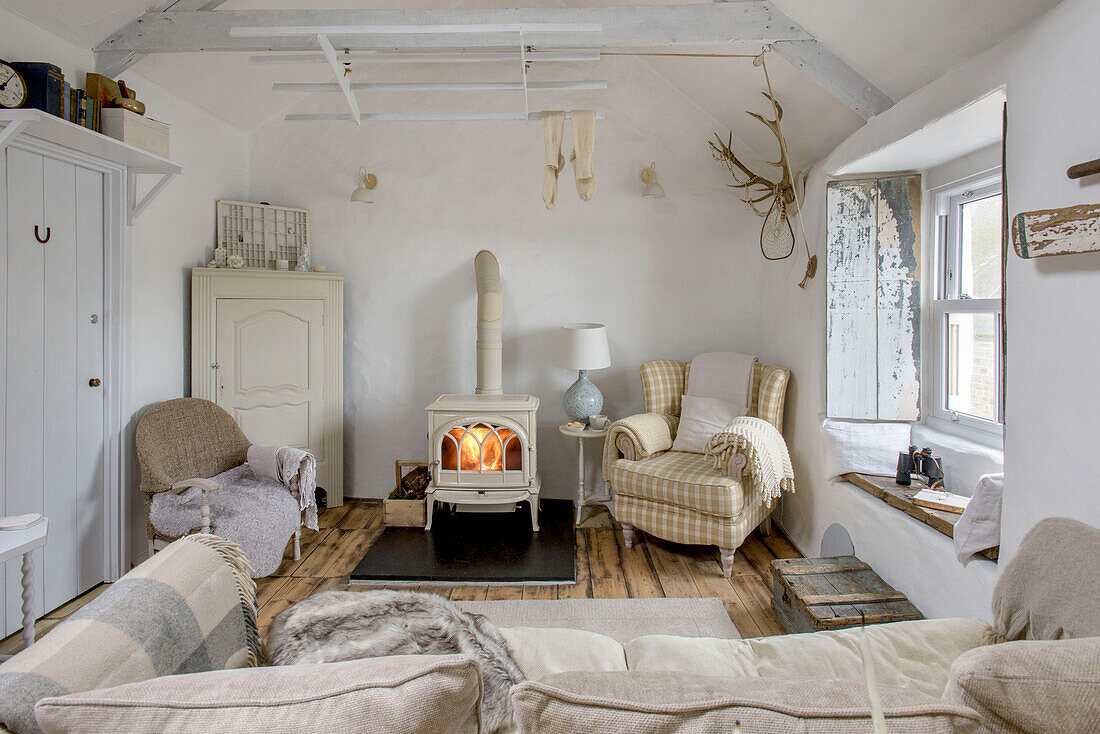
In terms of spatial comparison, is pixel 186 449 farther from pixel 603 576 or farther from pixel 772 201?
pixel 772 201

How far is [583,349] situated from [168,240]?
Result: 237cm

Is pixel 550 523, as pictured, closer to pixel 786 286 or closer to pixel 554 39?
pixel 786 286

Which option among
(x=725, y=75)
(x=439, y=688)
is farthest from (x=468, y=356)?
(x=439, y=688)

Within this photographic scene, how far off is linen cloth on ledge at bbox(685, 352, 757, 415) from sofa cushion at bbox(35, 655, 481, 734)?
3144 mm

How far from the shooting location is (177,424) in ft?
10.4

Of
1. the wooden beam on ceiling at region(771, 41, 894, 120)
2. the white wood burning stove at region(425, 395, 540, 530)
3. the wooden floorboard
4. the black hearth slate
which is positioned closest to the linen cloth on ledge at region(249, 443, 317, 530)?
the wooden floorboard

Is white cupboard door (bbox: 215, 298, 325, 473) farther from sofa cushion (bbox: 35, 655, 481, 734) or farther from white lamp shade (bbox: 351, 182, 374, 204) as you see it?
sofa cushion (bbox: 35, 655, 481, 734)

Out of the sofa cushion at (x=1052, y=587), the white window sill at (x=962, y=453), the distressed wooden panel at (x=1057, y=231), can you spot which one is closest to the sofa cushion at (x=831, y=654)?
the sofa cushion at (x=1052, y=587)

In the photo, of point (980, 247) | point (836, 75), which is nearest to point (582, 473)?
point (980, 247)

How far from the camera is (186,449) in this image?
10.4 feet

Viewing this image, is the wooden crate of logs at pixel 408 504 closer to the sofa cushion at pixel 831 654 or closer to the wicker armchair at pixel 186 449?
the wicker armchair at pixel 186 449

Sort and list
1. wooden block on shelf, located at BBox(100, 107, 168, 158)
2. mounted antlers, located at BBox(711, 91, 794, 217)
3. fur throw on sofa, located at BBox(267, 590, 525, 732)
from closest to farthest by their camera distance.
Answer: fur throw on sofa, located at BBox(267, 590, 525, 732)
wooden block on shelf, located at BBox(100, 107, 168, 158)
mounted antlers, located at BBox(711, 91, 794, 217)

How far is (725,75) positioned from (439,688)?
3.43m

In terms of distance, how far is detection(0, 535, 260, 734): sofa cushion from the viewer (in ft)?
2.82
